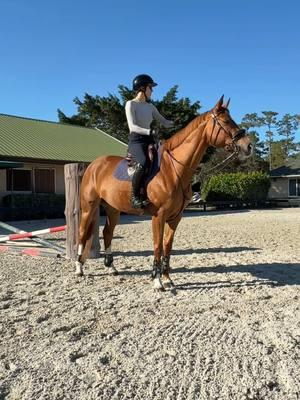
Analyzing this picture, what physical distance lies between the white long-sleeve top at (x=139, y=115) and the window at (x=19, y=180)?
17107mm

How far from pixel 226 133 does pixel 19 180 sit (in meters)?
18.5

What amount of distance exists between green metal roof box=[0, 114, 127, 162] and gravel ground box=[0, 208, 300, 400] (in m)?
15.4

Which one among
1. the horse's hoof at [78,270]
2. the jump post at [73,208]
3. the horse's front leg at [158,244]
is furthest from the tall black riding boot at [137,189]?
the jump post at [73,208]

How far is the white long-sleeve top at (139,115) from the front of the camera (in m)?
A: 6.07

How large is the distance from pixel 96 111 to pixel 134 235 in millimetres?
31231

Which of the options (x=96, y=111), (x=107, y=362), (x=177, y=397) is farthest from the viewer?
(x=96, y=111)

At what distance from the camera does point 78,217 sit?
27.4 feet

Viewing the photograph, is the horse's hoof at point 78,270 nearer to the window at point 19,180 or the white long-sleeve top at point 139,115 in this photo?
the white long-sleeve top at point 139,115

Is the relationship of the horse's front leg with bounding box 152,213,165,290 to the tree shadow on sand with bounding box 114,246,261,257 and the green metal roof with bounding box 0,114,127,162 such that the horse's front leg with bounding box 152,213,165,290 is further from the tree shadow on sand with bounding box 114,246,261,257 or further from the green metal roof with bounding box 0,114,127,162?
the green metal roof with bounding box 0,114,127,162

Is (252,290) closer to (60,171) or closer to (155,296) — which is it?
(155,296)

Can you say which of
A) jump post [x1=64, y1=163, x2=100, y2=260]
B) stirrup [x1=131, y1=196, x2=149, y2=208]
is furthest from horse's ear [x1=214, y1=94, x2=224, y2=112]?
jump post [x1=64, y1=163, x2=100, y2=260]

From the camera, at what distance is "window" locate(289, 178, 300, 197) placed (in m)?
44.5

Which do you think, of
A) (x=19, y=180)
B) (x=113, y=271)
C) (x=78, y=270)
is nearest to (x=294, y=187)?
(x=19, y=180)

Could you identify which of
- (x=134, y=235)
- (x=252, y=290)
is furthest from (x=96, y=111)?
(x=252, y=290)
